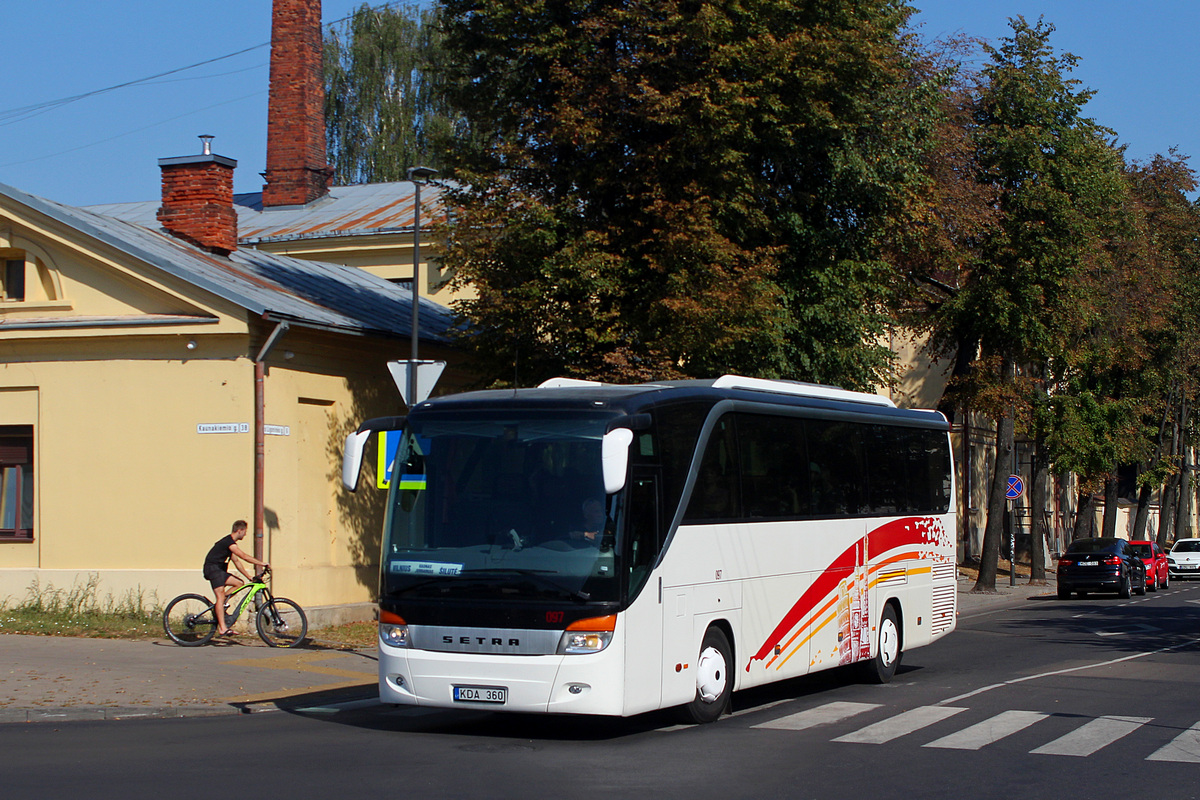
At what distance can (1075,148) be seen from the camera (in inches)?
1203

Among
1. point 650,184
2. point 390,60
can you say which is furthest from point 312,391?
point 390,60

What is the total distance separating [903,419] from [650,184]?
5620 millimetres

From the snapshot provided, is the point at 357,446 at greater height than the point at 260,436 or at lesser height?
lesser

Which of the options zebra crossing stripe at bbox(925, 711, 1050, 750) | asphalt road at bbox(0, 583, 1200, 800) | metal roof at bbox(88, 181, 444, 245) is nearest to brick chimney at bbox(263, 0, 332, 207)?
metal roof at bbox(88, 181, 444, 245)

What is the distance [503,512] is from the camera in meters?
10.4

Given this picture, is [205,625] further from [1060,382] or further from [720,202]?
[1060,382]

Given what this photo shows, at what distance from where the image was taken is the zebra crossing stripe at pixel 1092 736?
9.71m

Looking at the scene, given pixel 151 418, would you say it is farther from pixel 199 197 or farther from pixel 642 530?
pixel 642 530

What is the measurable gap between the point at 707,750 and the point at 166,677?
21.5 ft

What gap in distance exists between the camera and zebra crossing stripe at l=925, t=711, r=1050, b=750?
9992 millimetres

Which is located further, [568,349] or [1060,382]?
[1060,382]

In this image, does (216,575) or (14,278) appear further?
(14,278)

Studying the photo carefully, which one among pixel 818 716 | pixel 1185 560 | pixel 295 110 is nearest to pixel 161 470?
pixel 818 716

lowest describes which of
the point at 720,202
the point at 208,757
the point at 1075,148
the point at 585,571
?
the point at 208,757
